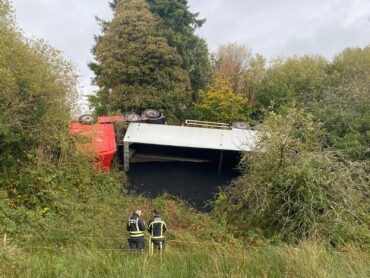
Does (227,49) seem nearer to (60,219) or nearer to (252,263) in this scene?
(60,219)

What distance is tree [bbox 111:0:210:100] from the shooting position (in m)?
25.0

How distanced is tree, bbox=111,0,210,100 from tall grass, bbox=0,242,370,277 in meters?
19.3

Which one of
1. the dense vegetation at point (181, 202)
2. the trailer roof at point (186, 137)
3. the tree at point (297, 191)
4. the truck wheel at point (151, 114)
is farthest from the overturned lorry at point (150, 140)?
the tree at point (297, 191)

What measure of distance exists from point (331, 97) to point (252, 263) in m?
15.0

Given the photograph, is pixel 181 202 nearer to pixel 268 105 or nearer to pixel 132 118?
pixel 132 118

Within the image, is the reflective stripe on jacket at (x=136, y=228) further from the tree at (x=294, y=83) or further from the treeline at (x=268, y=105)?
the tree at (x=294, y=83)

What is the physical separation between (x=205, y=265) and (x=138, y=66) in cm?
1804

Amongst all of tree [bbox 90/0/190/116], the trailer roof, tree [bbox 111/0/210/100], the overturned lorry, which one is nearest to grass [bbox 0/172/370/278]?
the overturned lorry

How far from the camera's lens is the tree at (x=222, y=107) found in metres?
25.1

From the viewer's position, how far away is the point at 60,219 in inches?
443

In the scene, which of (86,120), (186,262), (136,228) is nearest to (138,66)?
(86,120)

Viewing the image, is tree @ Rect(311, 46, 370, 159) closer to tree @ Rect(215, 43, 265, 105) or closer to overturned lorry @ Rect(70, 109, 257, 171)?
overturned lorry @ Rect(70, 109, 257, 171)

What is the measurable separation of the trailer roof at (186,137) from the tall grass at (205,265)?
10087 millimetres

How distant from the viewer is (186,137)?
1708 centimetres
